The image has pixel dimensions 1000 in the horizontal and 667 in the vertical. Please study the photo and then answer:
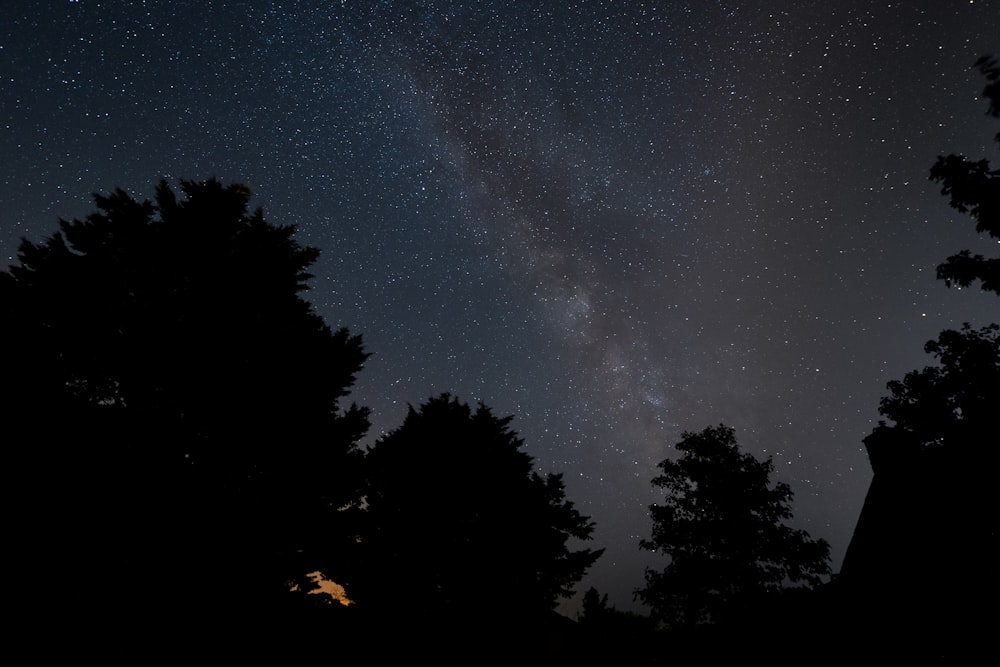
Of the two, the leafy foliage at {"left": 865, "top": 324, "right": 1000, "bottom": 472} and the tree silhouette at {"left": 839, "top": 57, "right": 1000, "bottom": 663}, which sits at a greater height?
the leafy foliage at {"left": 865, "top": 324, "right": 1000, "bottom": 472}

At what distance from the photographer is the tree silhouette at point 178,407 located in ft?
23.5

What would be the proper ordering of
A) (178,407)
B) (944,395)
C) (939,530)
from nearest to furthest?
1. (939,530)
2. (178,407)
3. (944,395)

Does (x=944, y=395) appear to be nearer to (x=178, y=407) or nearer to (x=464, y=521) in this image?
(x=464, y=521)

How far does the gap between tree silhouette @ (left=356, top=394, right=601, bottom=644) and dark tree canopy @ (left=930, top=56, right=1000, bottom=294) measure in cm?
1525

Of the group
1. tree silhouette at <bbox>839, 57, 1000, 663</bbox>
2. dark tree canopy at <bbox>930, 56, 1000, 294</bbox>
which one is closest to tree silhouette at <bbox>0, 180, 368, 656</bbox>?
tree silhouette at <bbox>839, 57, 1000, 663</bbox>

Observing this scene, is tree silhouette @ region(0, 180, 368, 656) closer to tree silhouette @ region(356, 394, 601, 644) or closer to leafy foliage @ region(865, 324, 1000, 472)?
tree silhouette @ region(356, 394, 601, 644)

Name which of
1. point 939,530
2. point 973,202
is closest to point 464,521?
point 939,530

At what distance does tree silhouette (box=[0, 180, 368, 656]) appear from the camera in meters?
7.17

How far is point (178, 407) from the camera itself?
373 inches

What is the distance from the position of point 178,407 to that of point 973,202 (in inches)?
763

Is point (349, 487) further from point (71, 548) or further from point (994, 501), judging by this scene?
point (994, 501)

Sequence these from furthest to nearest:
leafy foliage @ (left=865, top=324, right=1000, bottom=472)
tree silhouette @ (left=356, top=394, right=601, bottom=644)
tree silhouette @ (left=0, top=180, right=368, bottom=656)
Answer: tree silhouette @ (left=356, top=394, right=601, bottom=644) → leafy foliage @ (left=865, top=324, right=1000, bottom=472) → tree silhouette @ (left=0, top=180, right=368, bottom=656)

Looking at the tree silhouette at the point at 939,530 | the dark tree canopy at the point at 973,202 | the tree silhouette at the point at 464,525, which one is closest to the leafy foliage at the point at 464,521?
the tree silhouette at the point at 464,525

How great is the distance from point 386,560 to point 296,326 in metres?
8.81
